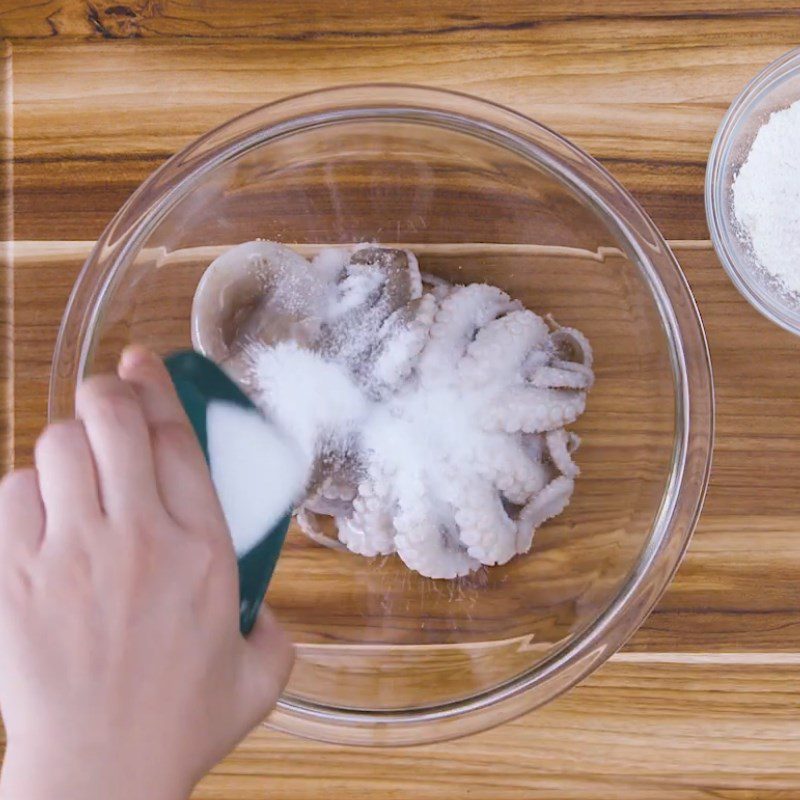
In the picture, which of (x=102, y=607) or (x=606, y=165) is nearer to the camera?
(x=102, y=607)

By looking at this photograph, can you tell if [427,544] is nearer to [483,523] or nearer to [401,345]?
[483,523]

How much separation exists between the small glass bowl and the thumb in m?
0.47

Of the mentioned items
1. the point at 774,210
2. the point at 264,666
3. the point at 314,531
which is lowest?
the point at 264,666

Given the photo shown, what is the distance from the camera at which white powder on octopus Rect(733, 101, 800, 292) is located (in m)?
0.77

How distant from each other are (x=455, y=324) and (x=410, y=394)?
0.20ft

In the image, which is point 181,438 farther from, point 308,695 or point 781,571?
point 781,571

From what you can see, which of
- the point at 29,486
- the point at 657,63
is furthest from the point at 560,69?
the point at 29,486

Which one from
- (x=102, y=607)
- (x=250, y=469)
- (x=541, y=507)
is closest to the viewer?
(x=102, y=607)

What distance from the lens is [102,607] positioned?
481 millimetres

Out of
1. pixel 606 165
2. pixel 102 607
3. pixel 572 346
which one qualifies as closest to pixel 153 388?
pixel 102 607

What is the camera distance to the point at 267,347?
0.65 meters

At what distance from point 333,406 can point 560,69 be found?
0.37 metres

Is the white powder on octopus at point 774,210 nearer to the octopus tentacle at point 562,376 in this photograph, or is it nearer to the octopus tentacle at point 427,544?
the octopus tentacle at point 562,376

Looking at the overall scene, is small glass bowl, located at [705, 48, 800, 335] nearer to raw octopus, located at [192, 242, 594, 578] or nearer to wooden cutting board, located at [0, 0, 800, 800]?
wooden cutting board, located at [0, 0, 800, 800]
